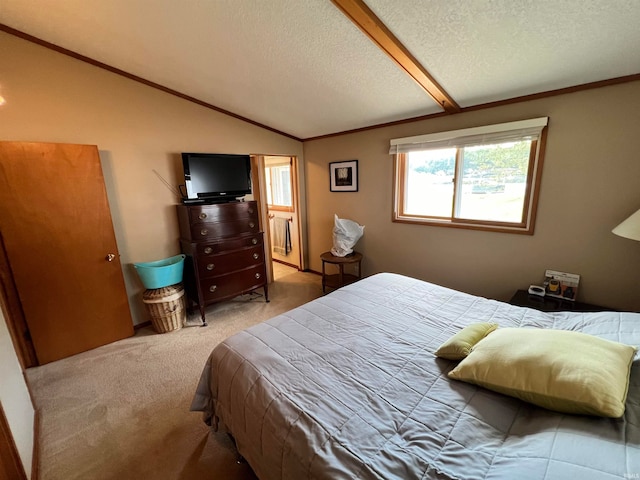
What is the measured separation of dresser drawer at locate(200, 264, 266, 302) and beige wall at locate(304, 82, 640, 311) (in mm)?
1878

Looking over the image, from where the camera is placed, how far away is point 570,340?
41.1 inches

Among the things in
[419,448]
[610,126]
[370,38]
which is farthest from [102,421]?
[610,126]

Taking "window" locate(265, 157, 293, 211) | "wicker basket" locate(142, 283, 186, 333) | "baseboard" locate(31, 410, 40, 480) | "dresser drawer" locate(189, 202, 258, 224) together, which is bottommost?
"baseboard" locate(31, 410, 40, 480)

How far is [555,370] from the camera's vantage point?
3.02 ft

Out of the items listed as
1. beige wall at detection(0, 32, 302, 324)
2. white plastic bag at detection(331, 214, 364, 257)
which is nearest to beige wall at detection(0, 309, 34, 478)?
beige wall at detection(0, 32, 302, 324)

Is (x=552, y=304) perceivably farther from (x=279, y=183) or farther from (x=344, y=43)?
(x=279, y=183)

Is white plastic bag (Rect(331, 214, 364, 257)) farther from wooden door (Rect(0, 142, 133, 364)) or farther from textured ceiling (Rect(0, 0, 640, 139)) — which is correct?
wooden door (Rect(0, 142, 133, 364))

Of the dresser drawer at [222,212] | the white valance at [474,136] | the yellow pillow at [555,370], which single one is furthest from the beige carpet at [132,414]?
the white valance at [474,136]

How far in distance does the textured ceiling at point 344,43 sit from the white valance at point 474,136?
0.24 m

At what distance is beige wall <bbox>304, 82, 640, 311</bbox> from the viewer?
1945 mm

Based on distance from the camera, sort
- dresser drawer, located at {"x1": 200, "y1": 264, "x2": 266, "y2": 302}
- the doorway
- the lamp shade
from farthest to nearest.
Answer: the doorway, dresser drawer, located at {"x1": 200, "y1": 264, "x2": 266, "y2": 302}, the lamp shade

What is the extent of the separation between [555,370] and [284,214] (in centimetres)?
421

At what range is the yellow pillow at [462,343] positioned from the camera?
47.9 inches

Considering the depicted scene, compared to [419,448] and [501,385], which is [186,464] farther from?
[501,385]
